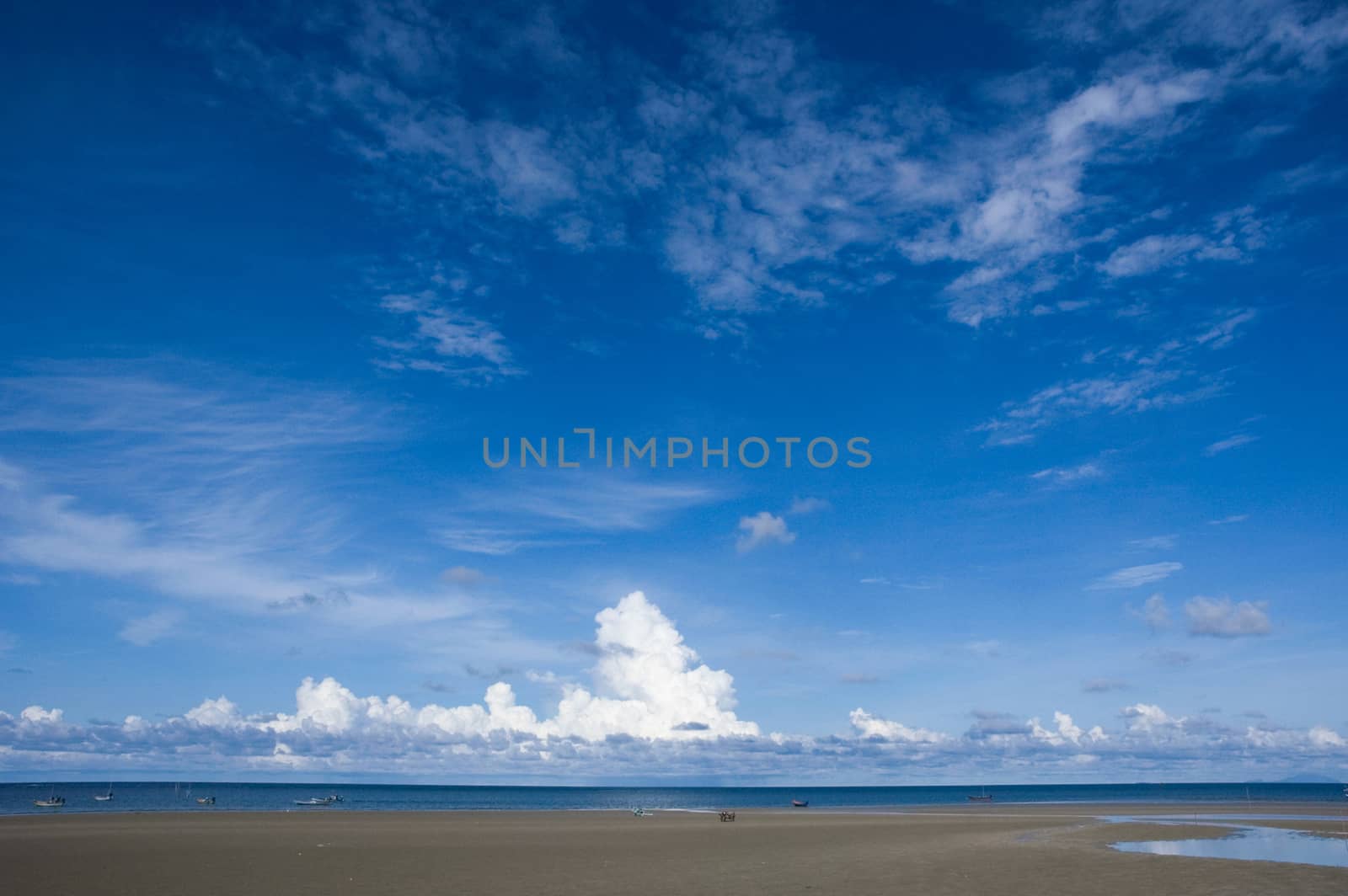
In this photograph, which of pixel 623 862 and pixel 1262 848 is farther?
pixel 1262 848

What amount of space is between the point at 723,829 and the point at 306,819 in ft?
132

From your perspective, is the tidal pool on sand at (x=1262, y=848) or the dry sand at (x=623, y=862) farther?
the tidal pool on sand at (x=1262, y=848)

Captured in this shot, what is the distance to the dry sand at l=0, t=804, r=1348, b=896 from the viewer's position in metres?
29.8

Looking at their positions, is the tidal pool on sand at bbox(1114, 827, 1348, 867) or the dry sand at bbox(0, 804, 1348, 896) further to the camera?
the tidal pool on sand at bbox(1114, 827, 1348, 867)

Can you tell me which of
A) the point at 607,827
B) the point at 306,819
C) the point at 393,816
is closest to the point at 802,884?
the point at 607,827

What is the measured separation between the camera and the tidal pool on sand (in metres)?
39.2

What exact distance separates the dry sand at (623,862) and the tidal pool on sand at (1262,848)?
245 cm

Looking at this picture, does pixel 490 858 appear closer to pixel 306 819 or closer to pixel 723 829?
pixel 723 829

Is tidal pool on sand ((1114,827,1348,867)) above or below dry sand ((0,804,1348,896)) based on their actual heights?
below

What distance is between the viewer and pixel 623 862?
1553 inches

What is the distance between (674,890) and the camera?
29.0 m

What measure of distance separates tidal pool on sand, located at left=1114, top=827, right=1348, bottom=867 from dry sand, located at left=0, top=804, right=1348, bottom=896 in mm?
2445

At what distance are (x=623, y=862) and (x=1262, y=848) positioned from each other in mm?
32812

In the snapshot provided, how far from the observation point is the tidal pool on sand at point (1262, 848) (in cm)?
3917
